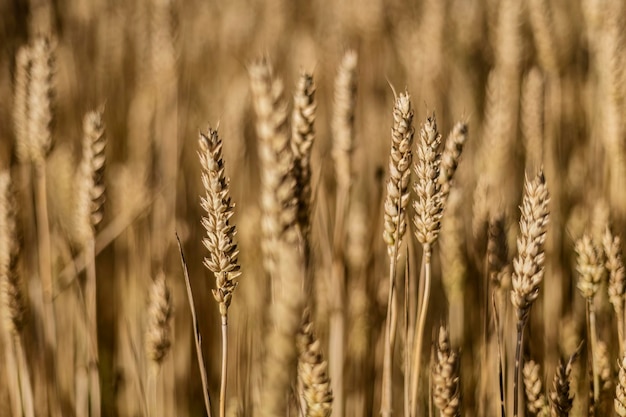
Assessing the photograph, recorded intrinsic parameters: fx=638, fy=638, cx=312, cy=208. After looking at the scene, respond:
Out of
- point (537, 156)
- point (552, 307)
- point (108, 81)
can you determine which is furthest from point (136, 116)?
point (552, 307)

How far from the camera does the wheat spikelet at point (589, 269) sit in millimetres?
860

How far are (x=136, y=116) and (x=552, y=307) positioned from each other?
4.09ft

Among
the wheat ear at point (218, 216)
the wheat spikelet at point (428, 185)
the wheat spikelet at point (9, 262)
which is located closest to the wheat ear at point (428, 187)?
the wheat spikelet at point (428, 185)

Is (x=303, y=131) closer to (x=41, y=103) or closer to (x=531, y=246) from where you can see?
(x=531, y=246)

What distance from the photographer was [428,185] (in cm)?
70

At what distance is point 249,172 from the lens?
6.06 ft

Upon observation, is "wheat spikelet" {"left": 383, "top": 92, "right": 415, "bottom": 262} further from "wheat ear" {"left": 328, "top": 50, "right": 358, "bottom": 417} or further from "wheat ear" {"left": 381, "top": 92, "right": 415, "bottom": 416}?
"wheat ear" {"left": 328, "top": 50, "right": 358, "bottom": 417}

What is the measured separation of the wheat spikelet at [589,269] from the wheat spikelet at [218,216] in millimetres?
496

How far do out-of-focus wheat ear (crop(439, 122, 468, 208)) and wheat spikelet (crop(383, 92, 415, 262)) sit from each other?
0.16 feet

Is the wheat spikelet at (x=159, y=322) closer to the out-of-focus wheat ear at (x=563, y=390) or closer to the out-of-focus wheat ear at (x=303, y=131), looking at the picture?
the out-of-focus wheat ear at (x=303, y=131)

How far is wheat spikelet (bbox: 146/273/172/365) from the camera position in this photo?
0.90 m

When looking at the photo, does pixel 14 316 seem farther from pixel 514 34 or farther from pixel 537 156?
pixel 514 34

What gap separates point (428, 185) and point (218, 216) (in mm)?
231

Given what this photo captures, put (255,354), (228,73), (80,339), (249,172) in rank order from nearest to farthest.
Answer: (255,354) → (80,339) → (249,172) → (228,73)
